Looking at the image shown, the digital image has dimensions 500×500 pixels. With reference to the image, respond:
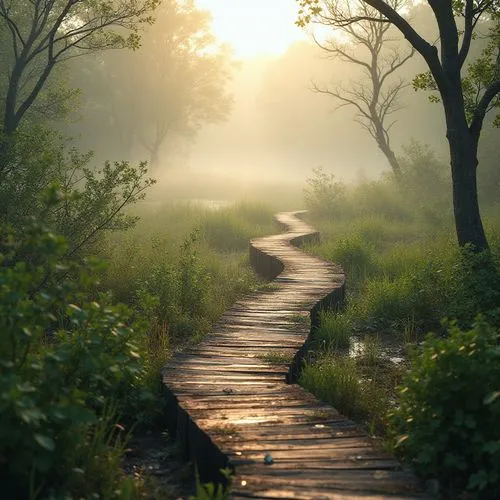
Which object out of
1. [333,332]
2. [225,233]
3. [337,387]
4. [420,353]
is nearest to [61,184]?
[333,332]

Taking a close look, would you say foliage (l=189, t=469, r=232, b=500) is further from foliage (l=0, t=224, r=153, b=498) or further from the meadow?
the meadow

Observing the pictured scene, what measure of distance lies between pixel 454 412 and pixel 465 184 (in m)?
5.40

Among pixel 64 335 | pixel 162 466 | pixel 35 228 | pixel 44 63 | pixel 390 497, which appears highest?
pixel 44 63

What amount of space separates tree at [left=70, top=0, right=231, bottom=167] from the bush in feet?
117

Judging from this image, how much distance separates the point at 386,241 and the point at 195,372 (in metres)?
11.4

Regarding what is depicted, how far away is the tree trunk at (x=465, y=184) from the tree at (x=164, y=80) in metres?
31.2

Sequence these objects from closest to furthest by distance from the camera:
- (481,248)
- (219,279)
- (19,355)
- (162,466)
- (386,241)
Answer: (19,355) < (162,466) < (481,248) < (219,279) < (386,241)

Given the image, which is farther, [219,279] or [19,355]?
[219,279]

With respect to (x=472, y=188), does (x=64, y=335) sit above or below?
below

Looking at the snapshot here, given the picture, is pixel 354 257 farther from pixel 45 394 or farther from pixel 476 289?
pixel 45 394

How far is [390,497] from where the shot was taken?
334 centimetres

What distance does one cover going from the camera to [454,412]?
12.5 ft

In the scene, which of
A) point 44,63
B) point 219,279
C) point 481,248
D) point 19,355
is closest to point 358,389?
point 19,355

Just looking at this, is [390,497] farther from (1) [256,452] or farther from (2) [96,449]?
(2) [96,449]
